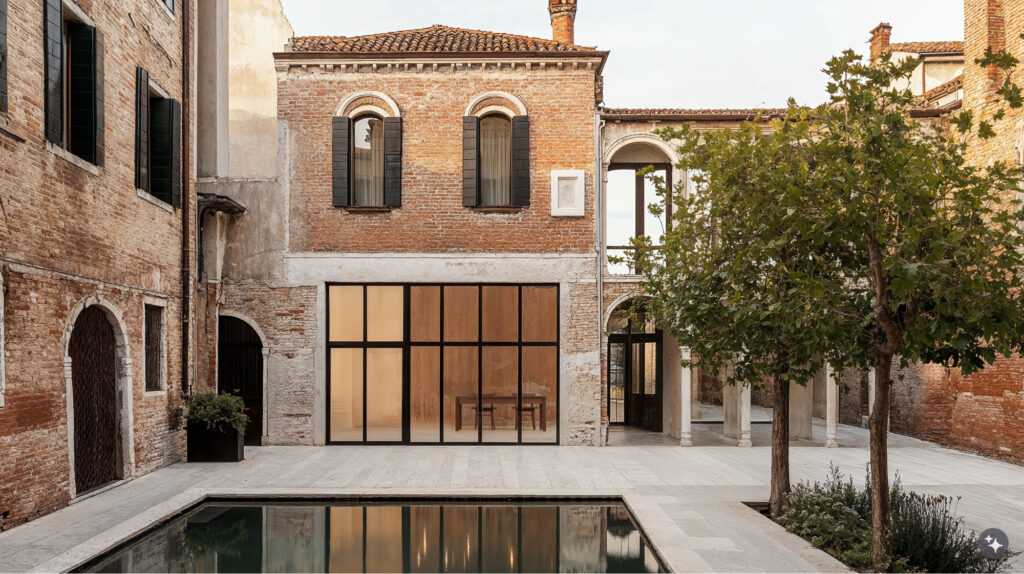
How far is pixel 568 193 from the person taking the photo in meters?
14.7

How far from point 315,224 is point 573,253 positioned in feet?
A: 17.3

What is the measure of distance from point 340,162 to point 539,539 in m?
9.10

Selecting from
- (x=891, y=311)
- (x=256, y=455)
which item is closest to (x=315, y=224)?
(x=256, y=455)

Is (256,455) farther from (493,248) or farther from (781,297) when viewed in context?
(781,297)

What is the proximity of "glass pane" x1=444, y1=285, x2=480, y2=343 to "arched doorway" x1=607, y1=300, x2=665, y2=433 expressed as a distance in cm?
352

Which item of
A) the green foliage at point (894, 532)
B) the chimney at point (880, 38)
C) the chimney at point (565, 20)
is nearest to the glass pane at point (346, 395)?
the chimney at point (565, 20)

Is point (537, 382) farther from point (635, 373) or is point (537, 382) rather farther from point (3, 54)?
point (3, 54)

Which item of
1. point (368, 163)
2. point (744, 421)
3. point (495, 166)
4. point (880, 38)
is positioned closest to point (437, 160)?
point (495, 166)

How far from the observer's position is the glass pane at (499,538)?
23.8ft

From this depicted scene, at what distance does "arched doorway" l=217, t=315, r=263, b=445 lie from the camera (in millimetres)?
Answer: 14578

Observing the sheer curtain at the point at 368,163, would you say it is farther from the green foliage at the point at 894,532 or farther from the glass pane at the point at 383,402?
the green foliage at the point at 894,532

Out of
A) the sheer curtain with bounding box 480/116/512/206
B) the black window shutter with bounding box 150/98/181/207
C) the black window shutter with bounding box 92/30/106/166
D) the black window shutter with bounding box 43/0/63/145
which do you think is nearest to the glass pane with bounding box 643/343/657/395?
the sheer curtain with bounding box 480/116/512/206

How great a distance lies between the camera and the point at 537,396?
48.0 feet

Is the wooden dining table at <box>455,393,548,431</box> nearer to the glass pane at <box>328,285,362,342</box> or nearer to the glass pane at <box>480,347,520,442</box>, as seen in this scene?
the glass pane at <box>480,347,520,442</box>
